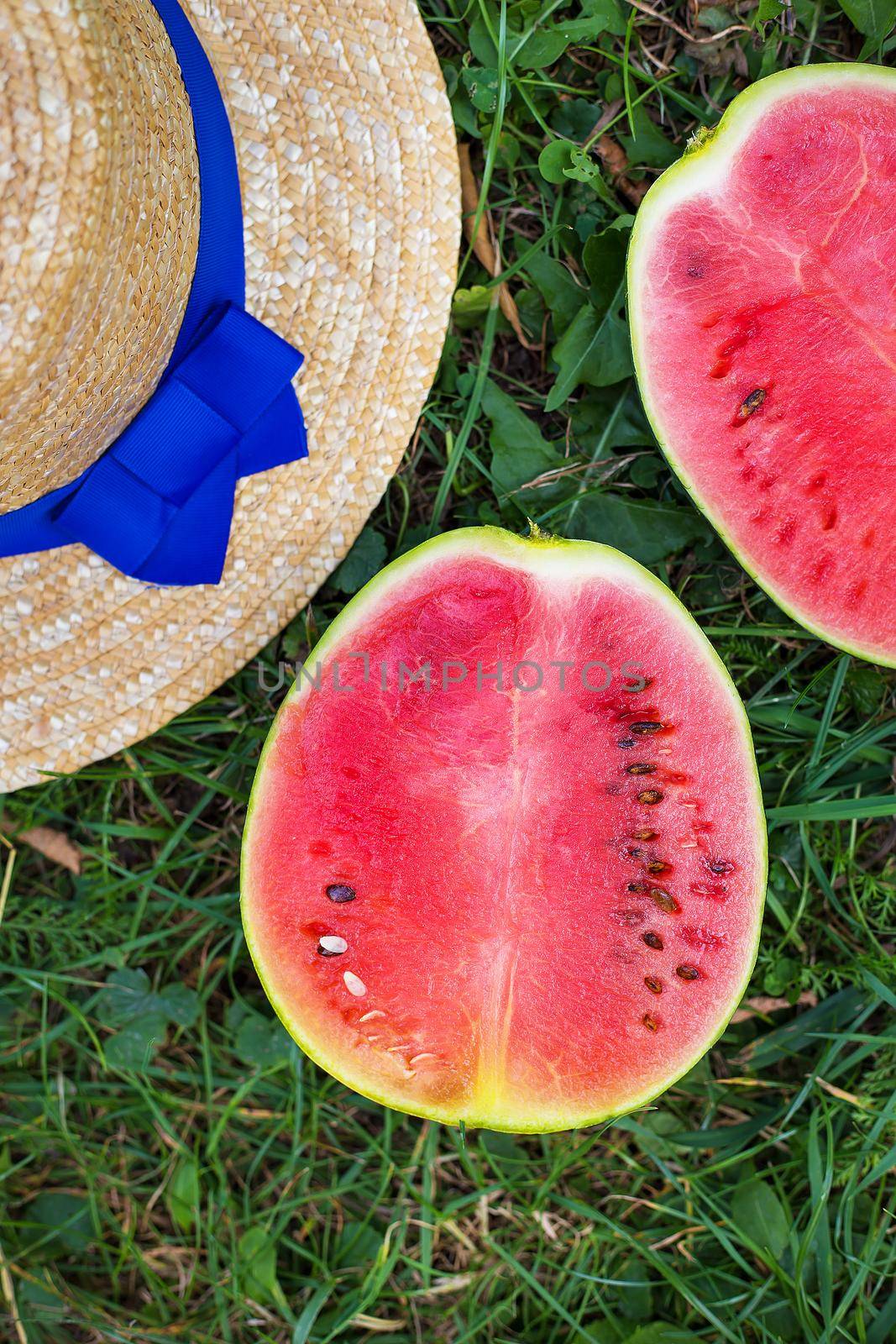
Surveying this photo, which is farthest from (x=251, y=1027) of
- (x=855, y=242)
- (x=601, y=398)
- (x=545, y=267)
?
(x=855, y=242)

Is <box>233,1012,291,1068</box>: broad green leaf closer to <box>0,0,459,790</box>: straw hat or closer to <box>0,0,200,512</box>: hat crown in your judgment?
<box>0,0,459,790</box>: straw hat

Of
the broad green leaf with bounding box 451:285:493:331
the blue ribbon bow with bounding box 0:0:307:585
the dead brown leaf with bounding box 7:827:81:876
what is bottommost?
the dead brown leaf with bounding box 7:827:81:876

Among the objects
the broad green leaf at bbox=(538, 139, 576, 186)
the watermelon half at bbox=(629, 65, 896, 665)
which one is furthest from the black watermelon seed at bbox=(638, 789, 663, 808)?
the broad green leaf at bbox=(538, 139, 576, 186)

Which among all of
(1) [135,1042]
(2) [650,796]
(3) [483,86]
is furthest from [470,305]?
(1) [135,1042]

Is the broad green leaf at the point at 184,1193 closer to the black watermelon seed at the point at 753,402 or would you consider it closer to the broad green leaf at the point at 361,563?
the broad green leaf at the point at 361,563

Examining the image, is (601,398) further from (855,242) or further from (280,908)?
(280,908)

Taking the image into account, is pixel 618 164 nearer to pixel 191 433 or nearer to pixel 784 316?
pixel 784 316
